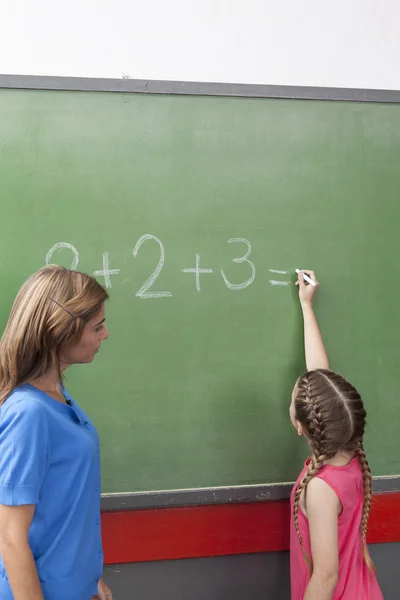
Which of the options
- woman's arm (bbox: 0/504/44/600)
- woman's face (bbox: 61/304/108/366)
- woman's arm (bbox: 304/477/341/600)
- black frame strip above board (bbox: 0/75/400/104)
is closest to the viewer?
woman's arm (bbox: 0/504/44/600)

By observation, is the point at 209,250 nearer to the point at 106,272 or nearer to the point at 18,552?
the point at 106,272

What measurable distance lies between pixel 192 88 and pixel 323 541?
1190mm

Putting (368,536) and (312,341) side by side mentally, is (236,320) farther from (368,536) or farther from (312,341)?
(368,536)

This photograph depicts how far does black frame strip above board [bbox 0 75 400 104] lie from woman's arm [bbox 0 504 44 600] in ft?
3.50

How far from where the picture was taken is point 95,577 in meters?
1.05

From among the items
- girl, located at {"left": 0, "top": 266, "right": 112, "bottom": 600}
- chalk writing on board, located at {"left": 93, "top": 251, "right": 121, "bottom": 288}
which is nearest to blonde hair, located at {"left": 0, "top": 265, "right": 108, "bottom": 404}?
girl, located at {"left": 0, "top": 266, "right": 112, "bottom": 600}

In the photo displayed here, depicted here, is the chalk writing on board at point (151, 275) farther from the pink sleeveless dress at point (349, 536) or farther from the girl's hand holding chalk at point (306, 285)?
the pink sleeveless dress at point (349, 536)

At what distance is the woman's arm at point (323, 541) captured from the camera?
1.16 metres

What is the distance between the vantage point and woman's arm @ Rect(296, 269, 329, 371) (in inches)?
58.4

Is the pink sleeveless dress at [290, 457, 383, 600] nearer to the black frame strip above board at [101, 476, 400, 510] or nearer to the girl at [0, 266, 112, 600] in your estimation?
the black frame strip above board at [101, 476, 400, 510]

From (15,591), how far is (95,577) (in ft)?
0.67

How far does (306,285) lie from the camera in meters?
1.51

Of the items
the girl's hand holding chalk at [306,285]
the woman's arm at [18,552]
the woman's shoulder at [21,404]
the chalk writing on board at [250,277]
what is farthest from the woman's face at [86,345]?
the girl's hand holding chalk at [306,285]

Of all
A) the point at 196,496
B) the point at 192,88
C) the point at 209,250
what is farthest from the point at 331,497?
the point at 192,88
